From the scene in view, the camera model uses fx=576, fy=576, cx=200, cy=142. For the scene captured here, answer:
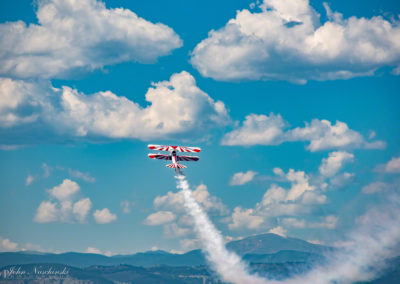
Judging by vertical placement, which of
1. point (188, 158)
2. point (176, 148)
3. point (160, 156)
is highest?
point (176, 148)

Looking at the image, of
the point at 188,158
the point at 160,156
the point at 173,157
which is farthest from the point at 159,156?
the point at 188,158

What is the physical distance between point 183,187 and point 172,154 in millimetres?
15125

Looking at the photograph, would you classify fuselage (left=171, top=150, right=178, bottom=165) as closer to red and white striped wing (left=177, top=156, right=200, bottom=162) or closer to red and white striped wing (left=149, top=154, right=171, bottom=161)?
red and white striped wing (left=149, top=154, right=171, bottom=161)

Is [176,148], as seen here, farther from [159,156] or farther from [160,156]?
[159,156]

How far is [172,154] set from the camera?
178875mm

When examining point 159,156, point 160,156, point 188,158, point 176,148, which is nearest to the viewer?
point 176,148

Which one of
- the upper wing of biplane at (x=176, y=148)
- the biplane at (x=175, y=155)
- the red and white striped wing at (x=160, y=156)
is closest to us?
the biplane at (x=175, y=155)

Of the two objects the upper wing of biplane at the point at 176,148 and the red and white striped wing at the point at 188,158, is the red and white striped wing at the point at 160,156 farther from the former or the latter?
the red and white striped wing at the point at 188,158

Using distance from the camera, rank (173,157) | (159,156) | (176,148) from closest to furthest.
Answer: (173,157) < (176,148) < (159,156)

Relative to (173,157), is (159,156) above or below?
above

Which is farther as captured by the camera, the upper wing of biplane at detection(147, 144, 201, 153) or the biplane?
the upper wing of biplane at detection(147, 144, 201, 153)

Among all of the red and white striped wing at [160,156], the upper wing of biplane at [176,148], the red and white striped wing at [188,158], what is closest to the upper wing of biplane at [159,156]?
the red and white striped wing at [160,156]

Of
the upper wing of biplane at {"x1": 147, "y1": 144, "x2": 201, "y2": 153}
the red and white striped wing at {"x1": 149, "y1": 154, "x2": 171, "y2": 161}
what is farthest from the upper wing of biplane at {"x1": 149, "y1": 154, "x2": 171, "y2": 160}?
the upper wing of biplane at {"x1": 147, "y1": 144, "x2": 201, "y2": 153}

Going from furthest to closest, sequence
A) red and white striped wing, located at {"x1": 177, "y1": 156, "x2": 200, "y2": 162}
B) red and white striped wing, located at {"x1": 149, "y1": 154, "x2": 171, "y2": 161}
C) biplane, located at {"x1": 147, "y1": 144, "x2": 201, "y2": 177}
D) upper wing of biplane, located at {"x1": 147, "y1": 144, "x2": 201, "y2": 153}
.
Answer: red and white striped wing, located at {"x1": 177, "y1": 156, "x2": 200, "y2": 162}
red and white striped wing, located at {"x1": 149, "y1": 154, "x2": 171, "y2": 161}
upper wing of biplane, located at {"x1": 147, "y1": 144, "x2": 201, "y2": 153}
biplane, located at {"x1": 147, "y1": 144, "x2": 201, "y2": 177}
